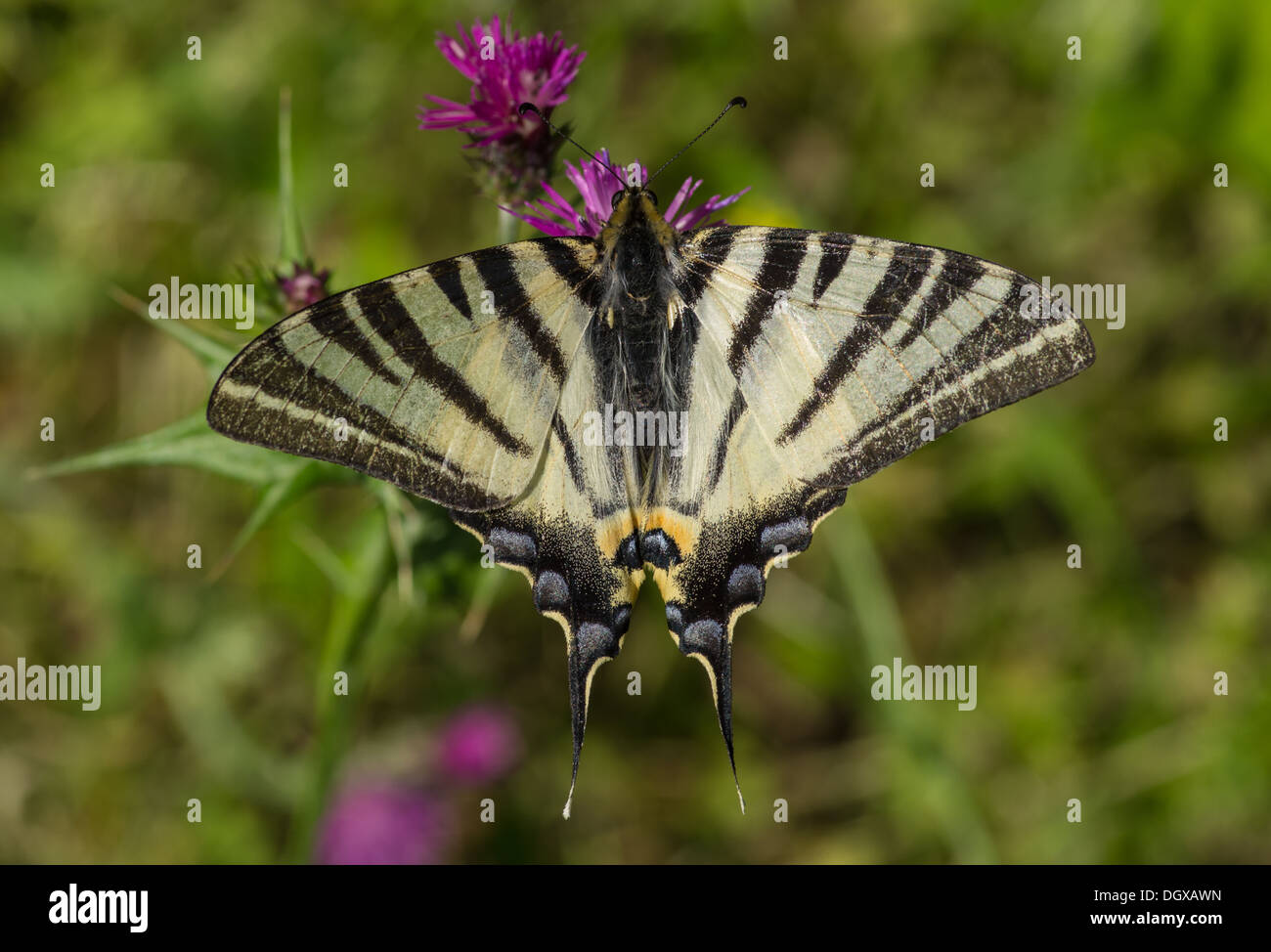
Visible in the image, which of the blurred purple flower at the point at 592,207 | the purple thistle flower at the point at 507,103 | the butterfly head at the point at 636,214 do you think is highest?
the purple thistle flower at the point at 507,103

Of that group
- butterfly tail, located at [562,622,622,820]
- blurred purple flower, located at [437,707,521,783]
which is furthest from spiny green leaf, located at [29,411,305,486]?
blurred purple flower, located at [437,707,521,783]

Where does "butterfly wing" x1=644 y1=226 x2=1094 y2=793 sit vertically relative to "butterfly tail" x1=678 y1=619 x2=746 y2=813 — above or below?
above

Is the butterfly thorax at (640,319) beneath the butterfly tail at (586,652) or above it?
above

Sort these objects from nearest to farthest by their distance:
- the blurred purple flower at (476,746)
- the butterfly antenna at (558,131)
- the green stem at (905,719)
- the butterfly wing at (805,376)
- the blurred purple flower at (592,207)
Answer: the butterfly wing at (805,376)
the butterfly antenna at (558,131)
the blurred purple flower at (592,207)
the green stem at (905,719)
the blurred purple flower at (476,746)

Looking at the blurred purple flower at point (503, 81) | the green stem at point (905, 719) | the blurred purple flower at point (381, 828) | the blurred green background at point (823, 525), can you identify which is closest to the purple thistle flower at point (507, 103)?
the blurred purple flower at point (503, 81)

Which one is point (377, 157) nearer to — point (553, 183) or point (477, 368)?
point (553, 183)

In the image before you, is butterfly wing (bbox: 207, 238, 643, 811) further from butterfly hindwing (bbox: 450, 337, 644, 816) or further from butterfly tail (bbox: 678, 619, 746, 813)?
butterfly tail (bbox: 678, 619, 746, 813)

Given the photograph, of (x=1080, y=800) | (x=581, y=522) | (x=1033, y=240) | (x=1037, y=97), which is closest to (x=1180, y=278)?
(x=1033, y=240)

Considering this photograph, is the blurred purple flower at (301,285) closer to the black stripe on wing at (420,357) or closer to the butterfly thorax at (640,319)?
the black stripe on wing at (420,357)
